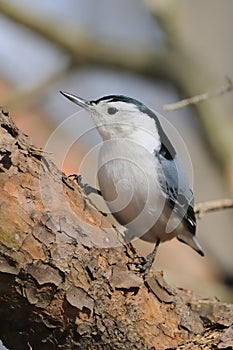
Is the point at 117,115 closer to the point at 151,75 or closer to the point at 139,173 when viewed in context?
the point at 139,173

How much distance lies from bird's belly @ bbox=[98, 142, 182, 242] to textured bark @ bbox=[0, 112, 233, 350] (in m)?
0.37

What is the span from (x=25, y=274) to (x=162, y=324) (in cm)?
25

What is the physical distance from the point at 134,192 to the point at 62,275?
1.72ft

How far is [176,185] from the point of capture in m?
1.66

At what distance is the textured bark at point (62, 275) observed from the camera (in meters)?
1.04

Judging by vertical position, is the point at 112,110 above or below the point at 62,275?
above

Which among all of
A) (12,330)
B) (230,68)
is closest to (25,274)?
(12,330)

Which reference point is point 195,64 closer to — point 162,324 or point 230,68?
point 230,68

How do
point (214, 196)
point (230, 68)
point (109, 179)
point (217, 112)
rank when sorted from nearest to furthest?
1. point (109, 179)
2. point (217, 112)
3. point (214, 196)
4. point (230, 68)

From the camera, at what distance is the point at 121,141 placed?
5.41 ft

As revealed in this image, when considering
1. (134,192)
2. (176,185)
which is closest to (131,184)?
(134,192)

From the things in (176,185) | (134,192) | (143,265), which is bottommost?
(143,265)

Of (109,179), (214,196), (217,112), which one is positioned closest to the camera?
(109,179)

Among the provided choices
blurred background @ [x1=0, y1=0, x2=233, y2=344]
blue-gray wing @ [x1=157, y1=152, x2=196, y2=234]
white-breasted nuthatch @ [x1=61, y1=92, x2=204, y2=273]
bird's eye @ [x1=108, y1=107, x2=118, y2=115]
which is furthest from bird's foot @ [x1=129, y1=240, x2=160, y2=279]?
blurred background @ [x1=0, y1=0, x2=233, y2=344]
